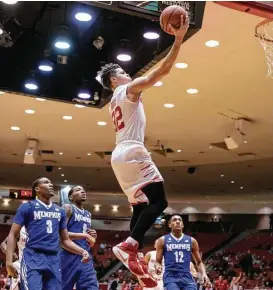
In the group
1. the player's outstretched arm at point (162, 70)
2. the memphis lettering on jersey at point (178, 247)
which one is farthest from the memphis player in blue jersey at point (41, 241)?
the player's outstretched arm at point (162, 70)

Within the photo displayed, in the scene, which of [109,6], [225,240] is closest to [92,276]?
[109,6]

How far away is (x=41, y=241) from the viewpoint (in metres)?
5.90

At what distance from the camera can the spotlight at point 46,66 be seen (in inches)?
372

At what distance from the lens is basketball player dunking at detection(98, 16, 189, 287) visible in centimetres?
392

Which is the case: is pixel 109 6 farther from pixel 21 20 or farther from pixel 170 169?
pixel 170 169

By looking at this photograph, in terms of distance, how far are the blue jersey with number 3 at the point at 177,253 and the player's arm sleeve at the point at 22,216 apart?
8.91 ft

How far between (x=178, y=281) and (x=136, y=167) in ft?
13.5

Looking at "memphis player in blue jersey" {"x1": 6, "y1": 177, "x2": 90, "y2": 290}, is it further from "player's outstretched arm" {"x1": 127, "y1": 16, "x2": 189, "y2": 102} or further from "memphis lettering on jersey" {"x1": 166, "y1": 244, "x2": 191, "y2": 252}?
"player's outstretched arm" {"x1": 127, "y1": 16, "x2": 189, "y2": 102}

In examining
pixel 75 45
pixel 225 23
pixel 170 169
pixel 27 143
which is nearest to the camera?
pixel 225 23

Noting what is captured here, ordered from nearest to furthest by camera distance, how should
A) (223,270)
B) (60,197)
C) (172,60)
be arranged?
(172,60)
(223,270)
(60,197)

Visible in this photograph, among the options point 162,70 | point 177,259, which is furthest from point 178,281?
point 162,70

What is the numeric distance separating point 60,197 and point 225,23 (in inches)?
1047

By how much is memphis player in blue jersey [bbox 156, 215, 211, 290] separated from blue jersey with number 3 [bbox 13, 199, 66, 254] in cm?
209

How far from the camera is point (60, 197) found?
3331 centimetres
